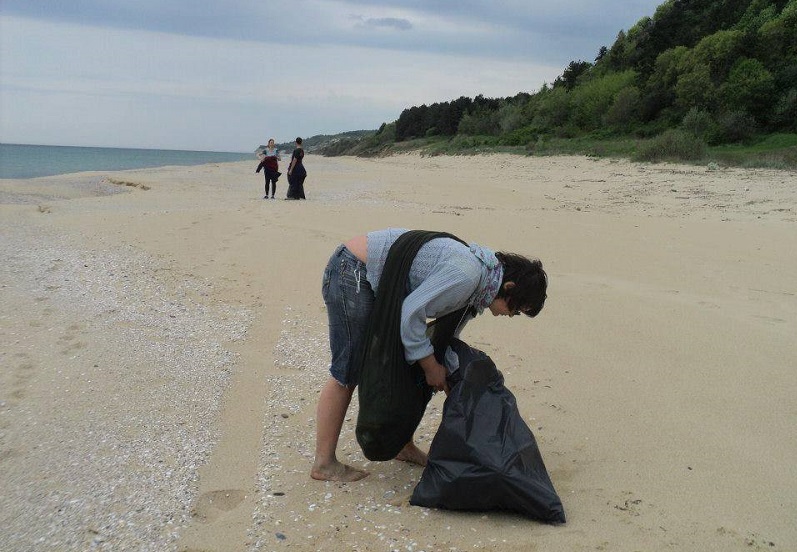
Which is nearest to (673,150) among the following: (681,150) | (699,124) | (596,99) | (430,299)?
(681,150)

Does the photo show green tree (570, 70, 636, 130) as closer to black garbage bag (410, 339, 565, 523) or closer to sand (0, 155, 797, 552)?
sand (0, 155, 797, 552)

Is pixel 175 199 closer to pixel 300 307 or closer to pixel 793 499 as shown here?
pixel 300 307

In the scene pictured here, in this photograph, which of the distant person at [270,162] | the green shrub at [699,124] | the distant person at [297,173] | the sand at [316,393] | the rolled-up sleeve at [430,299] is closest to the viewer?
the rolled-up sleeve at [430,299]

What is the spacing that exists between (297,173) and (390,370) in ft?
40.6

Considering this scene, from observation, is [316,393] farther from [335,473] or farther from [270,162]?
[270,162]

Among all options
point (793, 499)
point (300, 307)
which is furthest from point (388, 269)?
point (300, 307)

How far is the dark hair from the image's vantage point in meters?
2.72

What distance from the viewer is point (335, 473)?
3.09 metres

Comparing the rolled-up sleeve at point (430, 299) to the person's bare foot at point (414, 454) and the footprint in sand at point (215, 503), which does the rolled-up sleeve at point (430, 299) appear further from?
the footprint in sand at point (215, 503)

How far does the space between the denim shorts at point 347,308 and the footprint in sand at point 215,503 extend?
2.36 ft

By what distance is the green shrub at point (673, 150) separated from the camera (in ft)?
57.1

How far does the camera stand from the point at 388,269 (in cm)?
272

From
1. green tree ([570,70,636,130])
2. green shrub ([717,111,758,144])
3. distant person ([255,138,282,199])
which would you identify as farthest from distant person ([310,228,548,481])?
green tree ([570,70,636,130])

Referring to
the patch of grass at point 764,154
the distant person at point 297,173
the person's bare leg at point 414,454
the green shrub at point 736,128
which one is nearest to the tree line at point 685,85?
the green shrub at point 736,128
